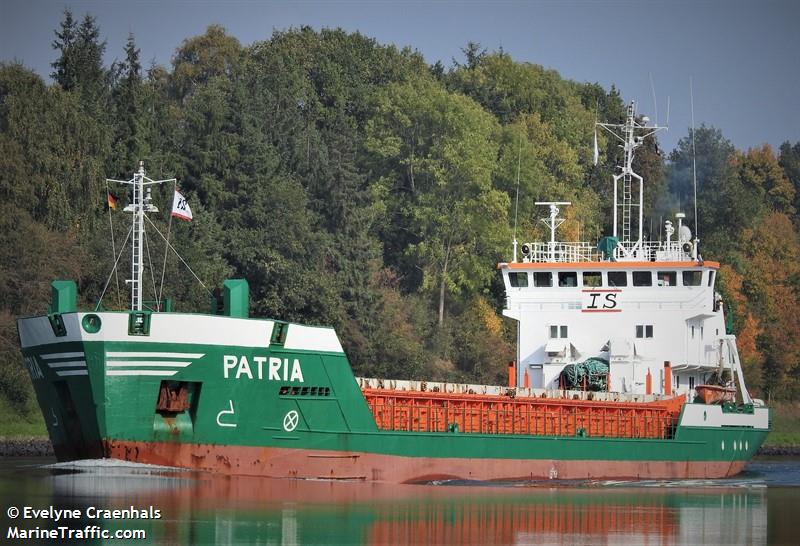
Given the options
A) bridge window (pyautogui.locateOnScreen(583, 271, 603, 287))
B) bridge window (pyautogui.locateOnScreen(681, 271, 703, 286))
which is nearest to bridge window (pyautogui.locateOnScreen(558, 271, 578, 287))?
bridge window (pyautogui.locateOnScreen(583, 271, 603, 287))

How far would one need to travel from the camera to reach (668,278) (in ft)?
159

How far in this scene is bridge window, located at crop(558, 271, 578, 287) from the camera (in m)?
48.8

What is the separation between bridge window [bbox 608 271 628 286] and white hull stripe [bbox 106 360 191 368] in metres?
16.3

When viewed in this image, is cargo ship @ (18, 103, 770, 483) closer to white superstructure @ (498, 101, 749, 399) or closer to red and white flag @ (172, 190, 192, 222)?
white superstructure @ (498, 101, 749, 399)

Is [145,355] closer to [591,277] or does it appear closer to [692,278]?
[591,277]

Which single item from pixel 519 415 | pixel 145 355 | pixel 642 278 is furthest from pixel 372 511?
pixel 642 278

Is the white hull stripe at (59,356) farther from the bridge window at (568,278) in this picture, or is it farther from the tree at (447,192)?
the tree at (447,192)

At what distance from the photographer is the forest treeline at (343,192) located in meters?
60.9

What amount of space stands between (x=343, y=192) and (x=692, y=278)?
30871mm

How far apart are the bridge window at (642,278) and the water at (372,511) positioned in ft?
27.7

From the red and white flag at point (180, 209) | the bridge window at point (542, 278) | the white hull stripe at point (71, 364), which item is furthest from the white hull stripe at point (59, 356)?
the bridge window at point (542, 278)

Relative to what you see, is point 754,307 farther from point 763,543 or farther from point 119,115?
point 763,543

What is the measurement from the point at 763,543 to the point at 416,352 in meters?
37.4

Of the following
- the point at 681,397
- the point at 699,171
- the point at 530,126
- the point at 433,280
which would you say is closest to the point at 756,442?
the point at 681,397
